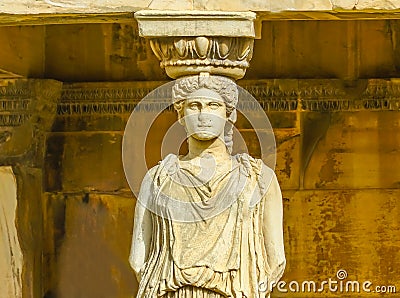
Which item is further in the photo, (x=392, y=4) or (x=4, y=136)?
(x=4, y=136)

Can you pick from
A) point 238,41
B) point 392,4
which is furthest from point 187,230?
point 392,4

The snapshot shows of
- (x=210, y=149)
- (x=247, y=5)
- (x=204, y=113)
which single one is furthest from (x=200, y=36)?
(x=210, y=149)

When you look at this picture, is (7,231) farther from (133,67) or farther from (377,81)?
(377,81)

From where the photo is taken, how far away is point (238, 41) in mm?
10953

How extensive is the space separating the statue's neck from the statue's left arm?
1.20 ft

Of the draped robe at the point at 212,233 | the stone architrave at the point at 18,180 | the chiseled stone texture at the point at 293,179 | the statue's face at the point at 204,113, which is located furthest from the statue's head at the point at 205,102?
the stone architrave at the point at 18,180

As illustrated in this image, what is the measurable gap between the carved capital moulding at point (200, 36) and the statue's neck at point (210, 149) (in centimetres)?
45

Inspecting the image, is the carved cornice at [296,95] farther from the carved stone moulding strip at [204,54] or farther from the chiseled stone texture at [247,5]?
the chiseled stone texture at [247,5]

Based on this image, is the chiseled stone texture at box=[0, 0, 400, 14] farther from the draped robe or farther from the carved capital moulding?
the draped robe

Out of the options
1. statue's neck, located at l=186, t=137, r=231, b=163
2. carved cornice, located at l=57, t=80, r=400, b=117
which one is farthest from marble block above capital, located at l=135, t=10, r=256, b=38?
carved cornice, located at l=57, t=80, r=400, b=117

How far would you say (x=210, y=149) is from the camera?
11086mm

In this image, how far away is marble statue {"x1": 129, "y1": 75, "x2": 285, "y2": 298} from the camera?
35.7 ft

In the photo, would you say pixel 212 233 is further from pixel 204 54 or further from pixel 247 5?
pixel 247 5

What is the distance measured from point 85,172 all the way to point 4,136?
76cm
